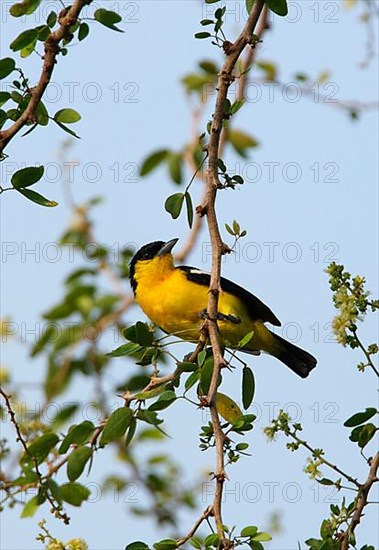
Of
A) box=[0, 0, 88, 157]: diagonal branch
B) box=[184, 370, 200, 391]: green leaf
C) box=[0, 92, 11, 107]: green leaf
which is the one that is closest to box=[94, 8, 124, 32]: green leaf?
box=[0, 0, 88, 157]: diagonal branch

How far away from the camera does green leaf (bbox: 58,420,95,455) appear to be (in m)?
3.35

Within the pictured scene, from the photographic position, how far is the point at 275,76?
5.70 metres

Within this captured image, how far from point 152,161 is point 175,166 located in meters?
0.37

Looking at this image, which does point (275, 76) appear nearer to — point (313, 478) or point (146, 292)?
point (146, 292)

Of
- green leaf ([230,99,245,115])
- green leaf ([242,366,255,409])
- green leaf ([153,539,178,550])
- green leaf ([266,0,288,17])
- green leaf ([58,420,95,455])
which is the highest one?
green leaf ([266,0,288,17])

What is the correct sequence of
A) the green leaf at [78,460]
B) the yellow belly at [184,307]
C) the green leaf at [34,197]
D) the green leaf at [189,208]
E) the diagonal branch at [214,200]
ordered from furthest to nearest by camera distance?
the yellow belly at [184,307] → the green leaf at [189,208] → the green leaf at [34,197] → the green leaf at [78,460] → the diagonal branch at [214,200]

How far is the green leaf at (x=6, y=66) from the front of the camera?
127 inches

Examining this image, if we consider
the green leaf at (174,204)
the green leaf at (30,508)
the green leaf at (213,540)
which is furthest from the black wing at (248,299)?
the green leaf at (213,540)

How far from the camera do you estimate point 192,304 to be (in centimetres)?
570

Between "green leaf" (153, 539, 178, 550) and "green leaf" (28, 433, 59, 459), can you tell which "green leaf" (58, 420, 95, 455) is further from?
"green leaf" (153, 539, 178, 550)

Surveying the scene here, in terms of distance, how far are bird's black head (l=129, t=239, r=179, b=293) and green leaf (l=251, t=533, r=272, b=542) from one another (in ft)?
11.6

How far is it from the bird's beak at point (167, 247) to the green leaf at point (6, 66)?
10.5ft

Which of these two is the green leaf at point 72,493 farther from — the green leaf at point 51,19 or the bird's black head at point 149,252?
the bird's black head at point 149,252

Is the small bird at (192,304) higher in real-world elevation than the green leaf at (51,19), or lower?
higher
